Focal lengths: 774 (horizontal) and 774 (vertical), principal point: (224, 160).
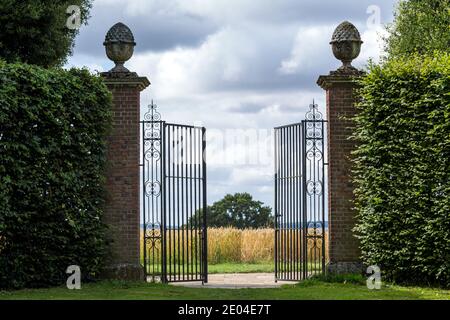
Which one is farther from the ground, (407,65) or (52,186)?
(407,65)

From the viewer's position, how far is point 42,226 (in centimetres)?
1231

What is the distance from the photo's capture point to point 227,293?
1197cm

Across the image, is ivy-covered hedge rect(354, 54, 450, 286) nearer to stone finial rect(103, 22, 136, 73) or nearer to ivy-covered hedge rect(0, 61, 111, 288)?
stone finial rect(103, 22, 136, 73)

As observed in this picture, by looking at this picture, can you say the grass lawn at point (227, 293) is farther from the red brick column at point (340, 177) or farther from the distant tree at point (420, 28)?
the distant tree at point (420, 28)

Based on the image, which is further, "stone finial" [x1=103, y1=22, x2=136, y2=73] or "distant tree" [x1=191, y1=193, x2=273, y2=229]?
"distant tree" [x1=191, y1=193, x2=273, y2=229]

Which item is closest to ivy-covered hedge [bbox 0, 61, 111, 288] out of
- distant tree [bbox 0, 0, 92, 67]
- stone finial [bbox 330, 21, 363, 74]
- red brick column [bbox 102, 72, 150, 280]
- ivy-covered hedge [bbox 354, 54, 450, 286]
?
red brick column [bbox 102, 72, 150, 280]

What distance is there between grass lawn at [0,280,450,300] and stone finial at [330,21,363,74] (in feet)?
13.0

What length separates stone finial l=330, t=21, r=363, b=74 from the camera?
543 inches

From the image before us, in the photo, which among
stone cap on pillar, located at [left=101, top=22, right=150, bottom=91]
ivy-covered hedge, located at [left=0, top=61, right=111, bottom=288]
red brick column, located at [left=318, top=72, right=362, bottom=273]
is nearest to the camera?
ivy-covered hedge, located at [left=0, top=61, right=111, bottom=288]

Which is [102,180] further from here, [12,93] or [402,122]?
[402,122]

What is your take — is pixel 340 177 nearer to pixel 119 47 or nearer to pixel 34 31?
pixel 119 47

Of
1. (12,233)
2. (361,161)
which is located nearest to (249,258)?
(361,161)

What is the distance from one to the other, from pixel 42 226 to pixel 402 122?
604 cm
